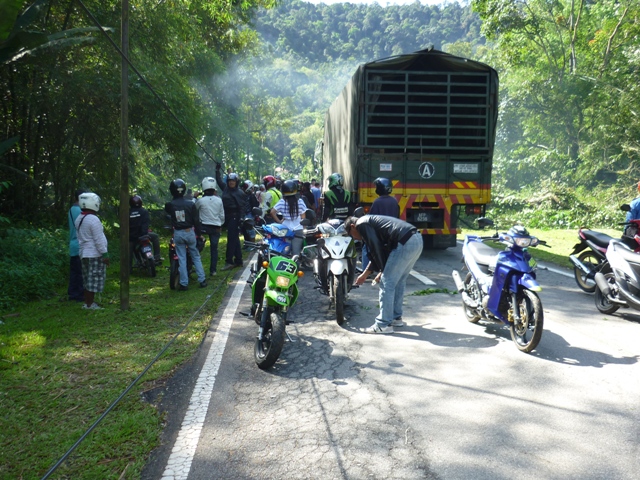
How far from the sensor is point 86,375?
5277mm

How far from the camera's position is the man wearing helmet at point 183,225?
9148mm

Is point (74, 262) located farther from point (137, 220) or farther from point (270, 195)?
point (270, 195)

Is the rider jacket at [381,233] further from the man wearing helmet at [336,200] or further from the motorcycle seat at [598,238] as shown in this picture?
the man wearing helmet at [336,200]

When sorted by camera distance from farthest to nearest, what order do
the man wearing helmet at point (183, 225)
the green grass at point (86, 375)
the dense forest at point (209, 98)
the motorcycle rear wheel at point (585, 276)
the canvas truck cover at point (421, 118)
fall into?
the dense forest at point (209, 98)
the canvas truck cover at point (421, 118)
the man wearing helmet at point (183, 225)
the motorcycle rear wheel at point (585, 276)
the green grass at point (86, 375)

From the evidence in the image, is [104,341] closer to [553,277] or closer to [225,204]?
[225,204]

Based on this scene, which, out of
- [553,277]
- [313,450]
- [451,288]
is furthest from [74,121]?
[313,450]

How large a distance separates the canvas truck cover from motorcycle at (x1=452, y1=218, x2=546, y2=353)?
15.6ft

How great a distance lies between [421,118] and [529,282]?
6402 millimetres

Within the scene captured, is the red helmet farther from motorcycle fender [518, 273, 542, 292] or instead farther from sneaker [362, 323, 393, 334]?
motorcycle fender [518, 273, 542, 292]

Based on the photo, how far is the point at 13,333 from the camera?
6.82m

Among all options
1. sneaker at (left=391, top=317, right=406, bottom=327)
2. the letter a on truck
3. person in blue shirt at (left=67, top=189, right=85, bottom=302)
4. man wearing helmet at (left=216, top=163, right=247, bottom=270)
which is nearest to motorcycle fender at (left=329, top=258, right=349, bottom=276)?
sneaker at (left=391, top=317, right=406, bottom=327)

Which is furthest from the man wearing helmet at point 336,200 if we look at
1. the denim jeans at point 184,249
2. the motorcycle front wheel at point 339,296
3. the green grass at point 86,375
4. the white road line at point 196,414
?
the white road line at point 196,414

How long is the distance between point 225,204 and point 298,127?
325 feet

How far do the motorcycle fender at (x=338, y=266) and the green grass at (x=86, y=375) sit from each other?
1.73 meters
